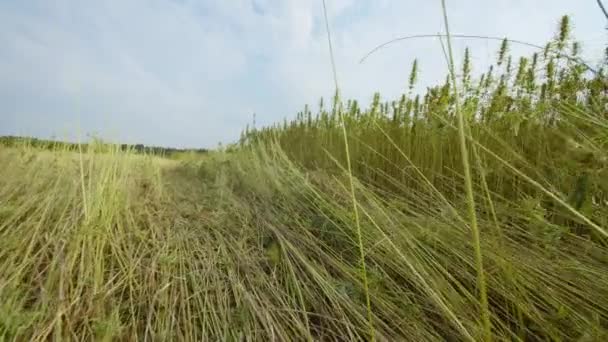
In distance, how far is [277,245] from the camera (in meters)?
1.05

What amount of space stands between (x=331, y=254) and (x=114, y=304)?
0.59 m

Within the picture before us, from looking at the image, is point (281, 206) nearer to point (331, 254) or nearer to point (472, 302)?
point (331, 254)

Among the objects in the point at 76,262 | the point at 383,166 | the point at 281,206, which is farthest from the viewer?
the point at 383,166

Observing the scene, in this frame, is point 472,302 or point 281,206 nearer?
point 472,302

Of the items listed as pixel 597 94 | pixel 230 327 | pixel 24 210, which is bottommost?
pixel 230 327

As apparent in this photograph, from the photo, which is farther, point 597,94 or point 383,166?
point 383,166

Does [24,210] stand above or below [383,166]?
below

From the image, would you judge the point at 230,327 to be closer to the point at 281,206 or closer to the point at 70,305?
the point at 70,305

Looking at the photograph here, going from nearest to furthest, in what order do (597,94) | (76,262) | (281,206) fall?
(76,262) < (597,94) < (281,206)

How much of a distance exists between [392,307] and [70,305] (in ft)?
2.21

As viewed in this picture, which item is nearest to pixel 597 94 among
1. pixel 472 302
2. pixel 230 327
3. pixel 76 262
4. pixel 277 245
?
pixel 472 302

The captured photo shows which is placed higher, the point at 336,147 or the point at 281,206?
the point at 336,147

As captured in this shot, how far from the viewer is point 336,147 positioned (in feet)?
7.66

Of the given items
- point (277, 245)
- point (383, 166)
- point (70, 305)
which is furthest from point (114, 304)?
point (383, 166)
